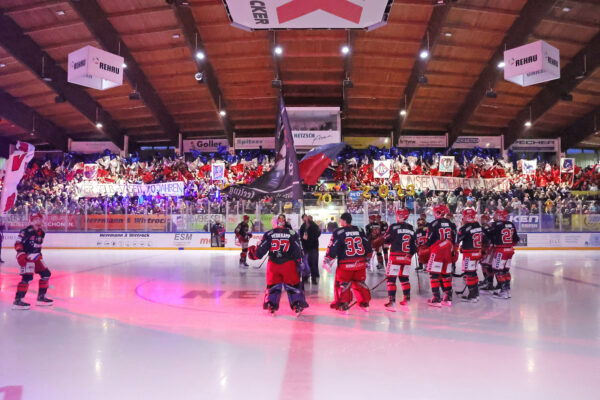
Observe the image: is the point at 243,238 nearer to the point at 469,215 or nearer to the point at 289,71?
the point at 469,215

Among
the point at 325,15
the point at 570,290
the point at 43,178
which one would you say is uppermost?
the point at 325,15

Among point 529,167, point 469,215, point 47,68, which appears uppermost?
point 47,68

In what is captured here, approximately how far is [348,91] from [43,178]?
19.5 meters

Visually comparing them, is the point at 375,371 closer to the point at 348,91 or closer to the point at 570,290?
the point at 570,290

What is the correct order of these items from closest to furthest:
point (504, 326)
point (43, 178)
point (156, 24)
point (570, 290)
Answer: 1. point (504, 326)
2. point (570, 290)
3. point (156, 24)
4. point (43, 178)

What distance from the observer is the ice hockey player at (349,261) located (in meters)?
7.20

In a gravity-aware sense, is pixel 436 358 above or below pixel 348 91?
below

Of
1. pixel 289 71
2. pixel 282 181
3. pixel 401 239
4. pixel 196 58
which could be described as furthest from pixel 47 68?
pixel 401 239

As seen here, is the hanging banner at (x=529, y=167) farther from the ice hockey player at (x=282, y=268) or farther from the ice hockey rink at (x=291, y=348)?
the ice hockey player at (x=282, y=268)

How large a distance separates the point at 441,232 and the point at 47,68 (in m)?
20.5

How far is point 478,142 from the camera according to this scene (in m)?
29.4

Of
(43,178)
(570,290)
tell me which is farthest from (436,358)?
(43,178)

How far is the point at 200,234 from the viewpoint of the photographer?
2128 cm

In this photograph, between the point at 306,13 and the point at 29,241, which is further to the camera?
the point at 306,13
